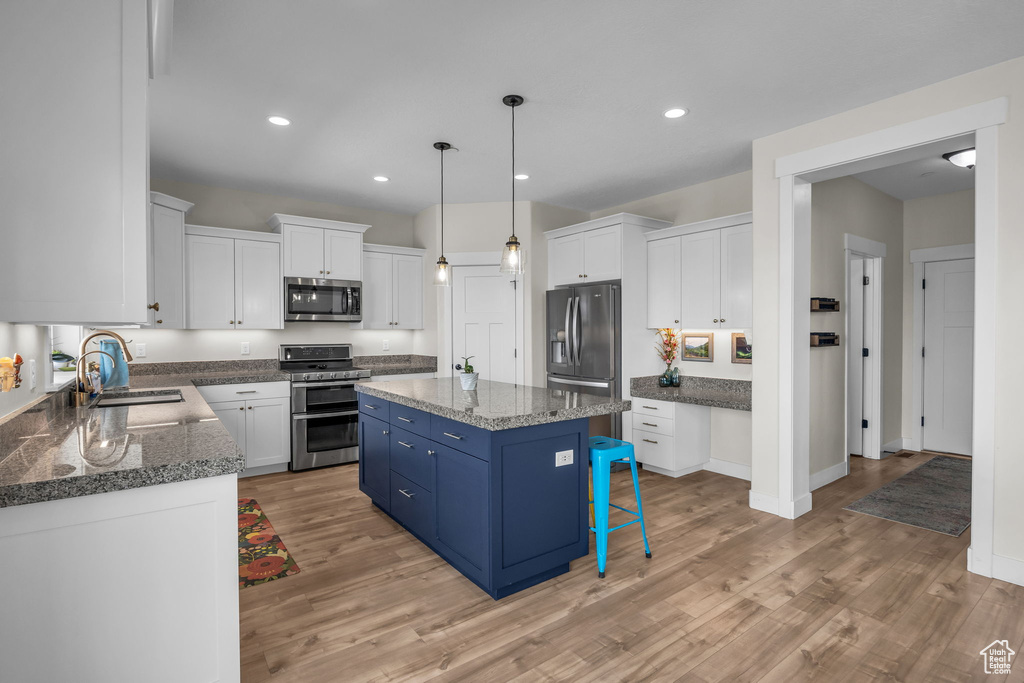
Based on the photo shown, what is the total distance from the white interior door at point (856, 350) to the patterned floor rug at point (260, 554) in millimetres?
4793

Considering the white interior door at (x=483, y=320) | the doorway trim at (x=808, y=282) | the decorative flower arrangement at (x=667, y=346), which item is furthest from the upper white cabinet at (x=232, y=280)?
the doorway trim at (x=808, y=282)

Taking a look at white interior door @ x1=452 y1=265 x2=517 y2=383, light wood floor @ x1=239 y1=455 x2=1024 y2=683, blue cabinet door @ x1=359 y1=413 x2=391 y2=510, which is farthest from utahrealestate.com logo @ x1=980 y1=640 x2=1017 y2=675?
white interior door @ x1=452 y1=265 x2=517 y2=383

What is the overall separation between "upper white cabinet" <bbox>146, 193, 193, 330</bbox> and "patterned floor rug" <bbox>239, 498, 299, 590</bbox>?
192 cm

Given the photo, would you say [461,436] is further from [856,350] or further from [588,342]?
[856,350]

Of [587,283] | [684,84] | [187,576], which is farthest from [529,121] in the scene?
[187,576]

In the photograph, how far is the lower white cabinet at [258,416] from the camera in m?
4.44

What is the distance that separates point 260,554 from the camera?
2973mm

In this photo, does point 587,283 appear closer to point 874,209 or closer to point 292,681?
point 874,209

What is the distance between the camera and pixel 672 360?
4.94 m

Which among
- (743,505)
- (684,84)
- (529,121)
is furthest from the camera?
(743,505)

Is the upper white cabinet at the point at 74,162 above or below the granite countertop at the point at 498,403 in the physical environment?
above

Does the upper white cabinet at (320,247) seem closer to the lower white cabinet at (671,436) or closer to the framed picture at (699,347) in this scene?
the lower white cabinet at (671,436)

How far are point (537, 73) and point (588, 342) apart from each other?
2693 mm

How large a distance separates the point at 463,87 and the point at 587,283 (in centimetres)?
256
